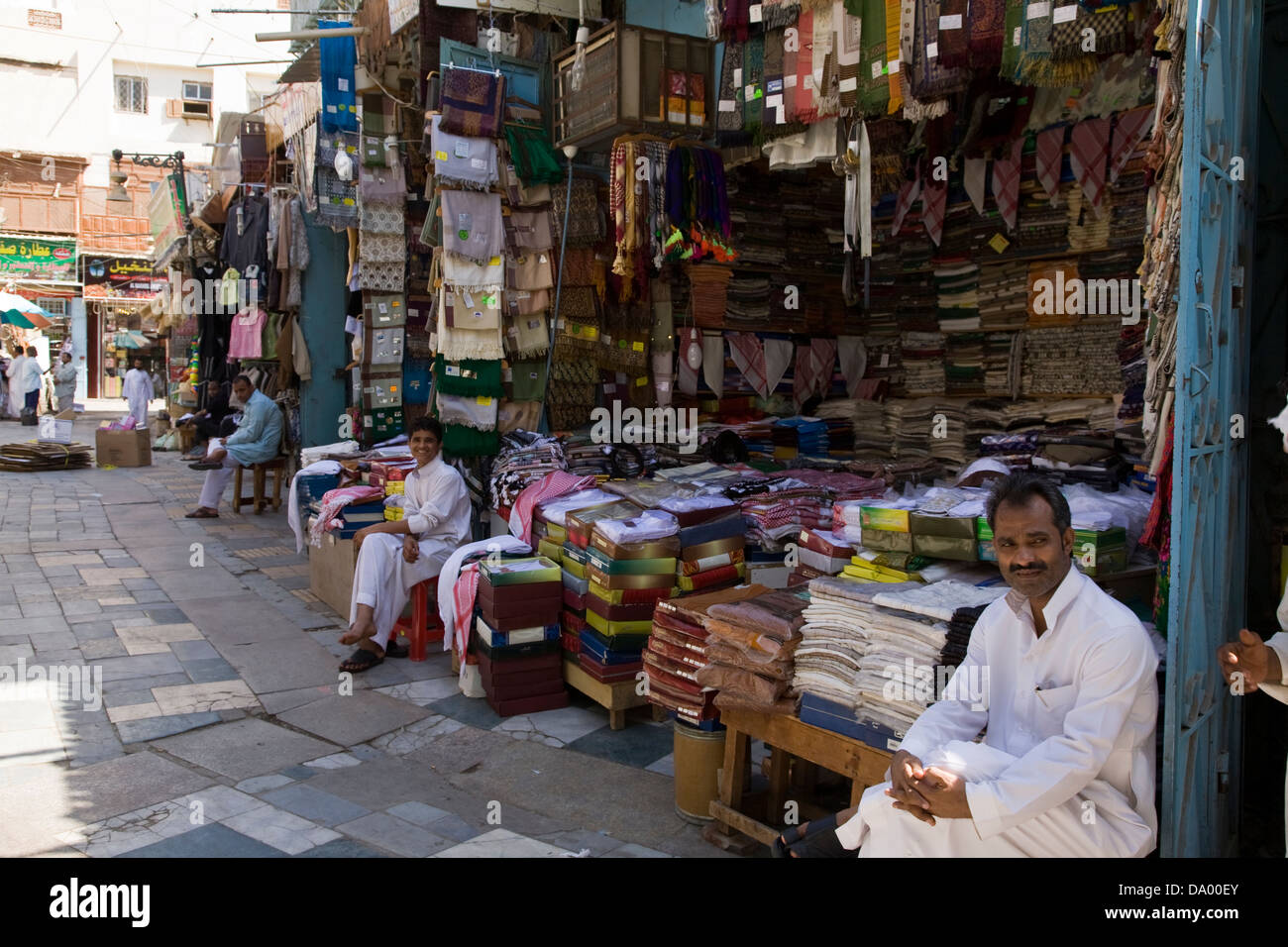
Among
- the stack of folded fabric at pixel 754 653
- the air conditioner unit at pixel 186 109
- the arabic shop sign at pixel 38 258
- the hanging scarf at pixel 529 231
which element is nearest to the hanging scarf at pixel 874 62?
the hanging scarf at pixel 529 231

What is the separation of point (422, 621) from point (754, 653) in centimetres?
316

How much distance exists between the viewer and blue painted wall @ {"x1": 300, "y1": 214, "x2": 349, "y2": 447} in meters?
11.0

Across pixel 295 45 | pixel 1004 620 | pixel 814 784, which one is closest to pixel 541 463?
pixel 814 784

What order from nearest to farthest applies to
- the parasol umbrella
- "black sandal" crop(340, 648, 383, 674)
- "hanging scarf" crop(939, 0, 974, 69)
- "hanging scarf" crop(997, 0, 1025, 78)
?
1. "hanging scarf" crop(997, 0, 1025, 78)
2. "hanging scarf" crop(939, 0, 974, 69)
3. "black sandal" crop(340, 648, 383, 674)
4. the parasol umbrella

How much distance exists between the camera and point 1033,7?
4664mm

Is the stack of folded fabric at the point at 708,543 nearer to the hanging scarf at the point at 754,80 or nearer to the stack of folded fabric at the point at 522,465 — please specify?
the stack of folded fabric at the point at 522,465

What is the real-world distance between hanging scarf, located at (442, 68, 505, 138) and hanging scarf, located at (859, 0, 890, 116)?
313 cm

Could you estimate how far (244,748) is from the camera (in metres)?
4.67

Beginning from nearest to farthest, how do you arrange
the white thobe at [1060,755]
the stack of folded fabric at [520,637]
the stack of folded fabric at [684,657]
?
the white thobe at [1060,755] < the stack of folded fabric at [684,657] < the stack of folded fabric at [520,637]

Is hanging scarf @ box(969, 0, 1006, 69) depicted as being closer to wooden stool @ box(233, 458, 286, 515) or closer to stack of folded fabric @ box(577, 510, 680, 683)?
stack of folded fabric @ box(577, 510, 680, 683)

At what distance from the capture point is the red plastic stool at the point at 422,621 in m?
6.15

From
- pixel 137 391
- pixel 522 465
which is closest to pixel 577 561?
pixel 522 465

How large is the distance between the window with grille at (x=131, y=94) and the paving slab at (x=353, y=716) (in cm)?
3009

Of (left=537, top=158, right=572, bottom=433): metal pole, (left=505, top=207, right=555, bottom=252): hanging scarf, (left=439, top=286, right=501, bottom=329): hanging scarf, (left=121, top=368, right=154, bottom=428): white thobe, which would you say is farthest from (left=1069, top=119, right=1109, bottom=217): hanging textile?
(left=121, top=368, right=154, bottom=428): white thobe
